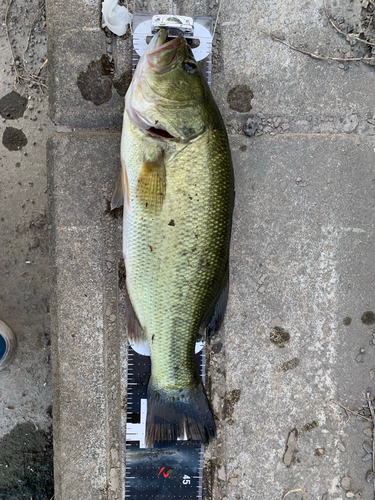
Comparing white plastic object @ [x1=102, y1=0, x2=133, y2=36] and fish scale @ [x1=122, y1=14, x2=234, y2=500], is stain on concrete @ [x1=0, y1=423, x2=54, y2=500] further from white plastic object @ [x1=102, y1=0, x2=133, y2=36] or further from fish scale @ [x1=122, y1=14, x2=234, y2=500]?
white plastic object @ [x1=102, y1=0, x2=133, y2=36]

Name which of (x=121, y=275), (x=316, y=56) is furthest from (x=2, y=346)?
(x=316, y=56)

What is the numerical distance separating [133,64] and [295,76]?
1.17 m

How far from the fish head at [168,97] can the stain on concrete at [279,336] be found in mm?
1519

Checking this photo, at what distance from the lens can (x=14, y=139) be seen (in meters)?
2.70

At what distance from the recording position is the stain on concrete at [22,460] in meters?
2.81

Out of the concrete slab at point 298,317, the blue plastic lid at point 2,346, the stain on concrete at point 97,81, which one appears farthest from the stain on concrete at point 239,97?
the blue plastic lid at point 2,346

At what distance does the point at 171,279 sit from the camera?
1914 mm

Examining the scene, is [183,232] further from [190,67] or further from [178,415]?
[178,415]

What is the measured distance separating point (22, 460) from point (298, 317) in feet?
8.45

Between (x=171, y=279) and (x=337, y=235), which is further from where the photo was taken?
(x=337, y=235)

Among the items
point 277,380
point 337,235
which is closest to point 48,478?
point 277,380

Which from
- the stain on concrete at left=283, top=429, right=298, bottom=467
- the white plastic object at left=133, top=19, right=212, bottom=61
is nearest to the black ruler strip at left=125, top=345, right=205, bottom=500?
the stain on concrete at left=283, top=429, right=298, bottom=467

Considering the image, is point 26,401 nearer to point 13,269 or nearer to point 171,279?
point 13,269

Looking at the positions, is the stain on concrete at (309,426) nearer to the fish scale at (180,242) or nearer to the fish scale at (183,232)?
the fish scale at (183,232)
